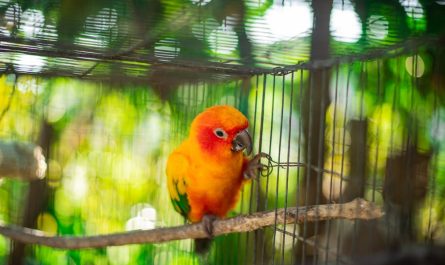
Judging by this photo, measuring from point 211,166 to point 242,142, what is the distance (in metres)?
0.12

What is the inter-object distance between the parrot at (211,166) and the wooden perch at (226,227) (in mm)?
64

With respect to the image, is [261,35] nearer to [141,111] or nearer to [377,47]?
[377,47]

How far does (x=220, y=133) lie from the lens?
119 cm

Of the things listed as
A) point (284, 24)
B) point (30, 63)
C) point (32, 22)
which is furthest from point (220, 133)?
point (30, 63)

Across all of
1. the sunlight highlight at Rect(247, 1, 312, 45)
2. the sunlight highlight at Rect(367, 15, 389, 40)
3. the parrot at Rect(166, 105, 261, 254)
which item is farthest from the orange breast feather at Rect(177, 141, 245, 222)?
the sunlight highlight at Rect(367, 15, 389, 40)

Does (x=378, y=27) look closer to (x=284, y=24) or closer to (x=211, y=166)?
(x=284, y=24)

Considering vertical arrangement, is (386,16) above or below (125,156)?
above

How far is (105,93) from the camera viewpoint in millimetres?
1888

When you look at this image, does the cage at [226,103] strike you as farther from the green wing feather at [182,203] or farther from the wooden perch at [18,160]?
the green wing feather at [182,203]

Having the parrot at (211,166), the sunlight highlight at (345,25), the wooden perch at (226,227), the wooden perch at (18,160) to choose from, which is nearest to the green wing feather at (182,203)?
the parrot at (211,166)

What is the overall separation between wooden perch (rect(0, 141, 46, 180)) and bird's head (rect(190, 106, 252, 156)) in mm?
570

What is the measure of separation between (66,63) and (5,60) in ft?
0.61

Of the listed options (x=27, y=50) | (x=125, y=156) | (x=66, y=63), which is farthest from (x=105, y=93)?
(x=27, y=50)

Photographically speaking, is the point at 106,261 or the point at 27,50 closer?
the point at 27,50
